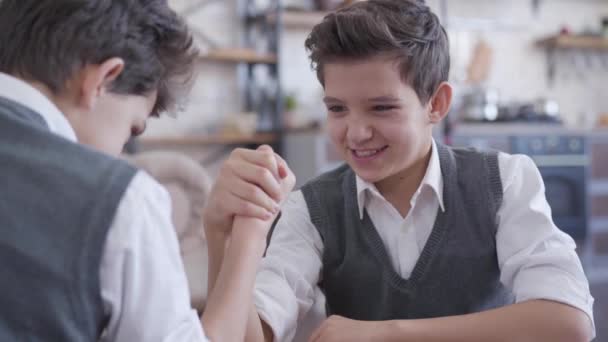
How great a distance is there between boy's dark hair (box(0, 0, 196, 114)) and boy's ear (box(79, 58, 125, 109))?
10 millimetres

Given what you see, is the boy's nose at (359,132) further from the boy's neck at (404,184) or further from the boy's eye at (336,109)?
the boy's neck at (404,184)

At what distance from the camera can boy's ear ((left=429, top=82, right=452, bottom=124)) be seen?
1117 mm

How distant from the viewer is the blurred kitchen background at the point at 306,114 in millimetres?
3551

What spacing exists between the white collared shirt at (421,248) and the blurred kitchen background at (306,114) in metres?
2.27

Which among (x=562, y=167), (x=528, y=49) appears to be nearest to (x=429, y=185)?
(x=562, y=167)

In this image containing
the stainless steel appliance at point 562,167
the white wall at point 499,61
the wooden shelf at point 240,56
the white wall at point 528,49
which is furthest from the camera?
the white wall at point 528,49

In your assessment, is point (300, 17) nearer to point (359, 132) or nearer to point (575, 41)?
point (575, 41)

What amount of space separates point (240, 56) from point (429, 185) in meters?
2.64

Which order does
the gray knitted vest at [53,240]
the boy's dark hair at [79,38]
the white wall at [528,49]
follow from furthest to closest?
the white wall at [528,49]
the boy's dark hair at [79,38]
the gray knitted vest at [53,240]

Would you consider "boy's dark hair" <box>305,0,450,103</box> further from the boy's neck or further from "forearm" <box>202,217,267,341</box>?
"forearm" <box>202,217,267,341</box>

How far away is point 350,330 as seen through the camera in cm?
83

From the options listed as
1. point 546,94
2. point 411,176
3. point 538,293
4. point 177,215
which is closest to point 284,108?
point 177,215

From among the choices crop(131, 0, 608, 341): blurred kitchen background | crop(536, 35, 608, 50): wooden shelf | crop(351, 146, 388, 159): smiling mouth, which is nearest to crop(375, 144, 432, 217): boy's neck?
crop(351, 146, 388, 159): smiling mouth

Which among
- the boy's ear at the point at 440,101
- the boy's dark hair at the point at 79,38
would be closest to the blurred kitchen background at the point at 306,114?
the boy's ear at the point at 440,101
